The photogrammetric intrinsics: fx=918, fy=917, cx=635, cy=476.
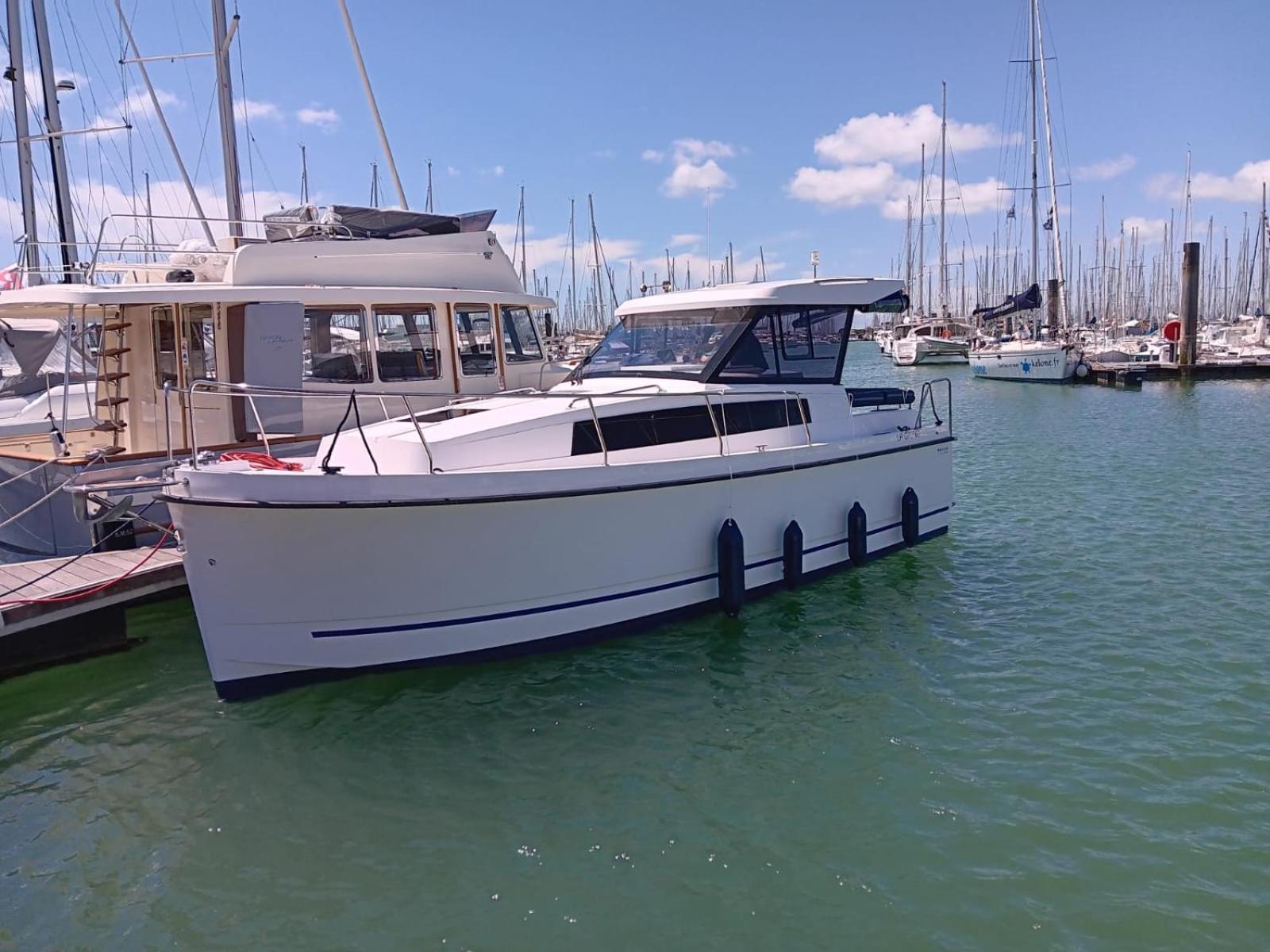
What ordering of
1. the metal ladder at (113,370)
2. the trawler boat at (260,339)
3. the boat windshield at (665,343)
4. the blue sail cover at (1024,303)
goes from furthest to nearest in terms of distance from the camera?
the blue sail cover at (1024,303), the boat windshield at (665,343), the metal ladder at (113,370), the trawler boat at (260,339)

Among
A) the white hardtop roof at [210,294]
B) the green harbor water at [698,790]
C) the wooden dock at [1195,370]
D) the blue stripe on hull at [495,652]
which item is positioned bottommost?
the green harbor water at [698,790]

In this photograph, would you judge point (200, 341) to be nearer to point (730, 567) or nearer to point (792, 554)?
point (730, 567)

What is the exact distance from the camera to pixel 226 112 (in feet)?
40.8

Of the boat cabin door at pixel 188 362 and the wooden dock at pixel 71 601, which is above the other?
the boat cabin door at pixel 188 362

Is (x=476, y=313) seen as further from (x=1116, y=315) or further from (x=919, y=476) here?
(x=1116, y=315)

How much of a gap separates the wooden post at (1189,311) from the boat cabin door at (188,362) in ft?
133

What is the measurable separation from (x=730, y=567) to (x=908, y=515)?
11.1 ft

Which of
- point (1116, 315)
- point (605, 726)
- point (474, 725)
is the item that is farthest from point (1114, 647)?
point (1116, 315)

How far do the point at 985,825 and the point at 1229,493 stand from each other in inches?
471

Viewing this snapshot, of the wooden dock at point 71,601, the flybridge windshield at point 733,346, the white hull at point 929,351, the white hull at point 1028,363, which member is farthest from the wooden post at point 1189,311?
the wooden dock at point 71,601

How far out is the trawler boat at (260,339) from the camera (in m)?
8.95

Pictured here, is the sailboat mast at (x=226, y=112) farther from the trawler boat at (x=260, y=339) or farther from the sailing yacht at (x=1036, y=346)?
the sailing yacht at (x=1036, y=346)

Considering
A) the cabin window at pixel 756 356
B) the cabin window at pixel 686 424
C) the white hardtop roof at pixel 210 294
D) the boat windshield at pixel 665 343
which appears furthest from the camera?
the boat windshield at pixel 665 343

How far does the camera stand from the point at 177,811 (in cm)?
579
